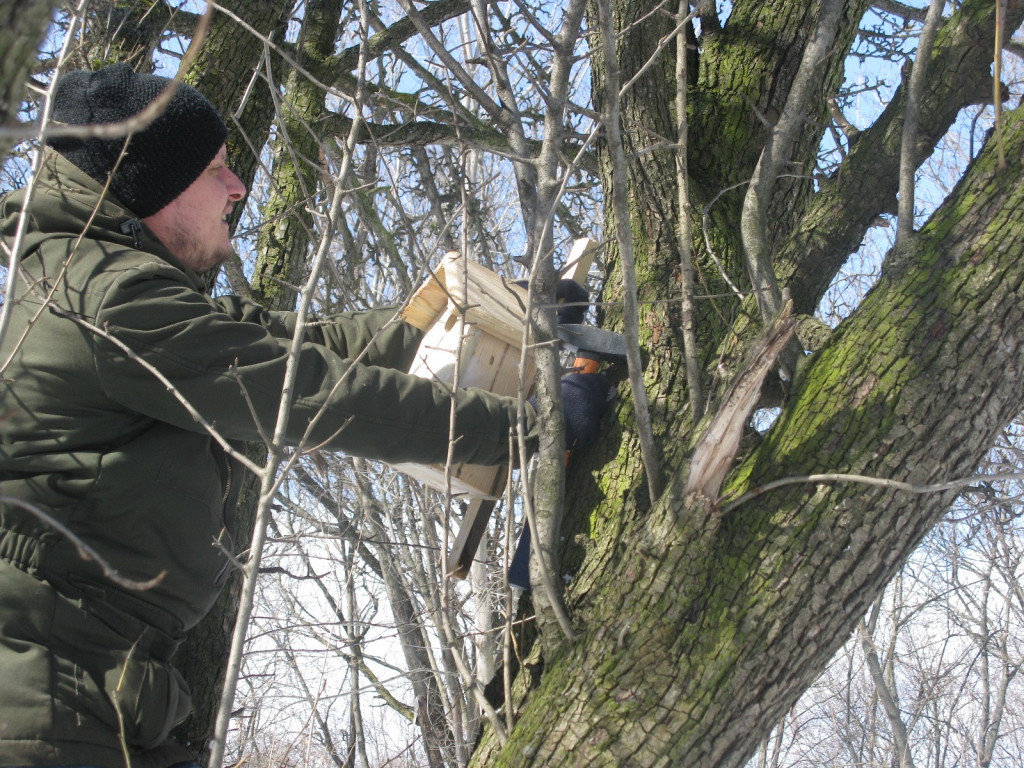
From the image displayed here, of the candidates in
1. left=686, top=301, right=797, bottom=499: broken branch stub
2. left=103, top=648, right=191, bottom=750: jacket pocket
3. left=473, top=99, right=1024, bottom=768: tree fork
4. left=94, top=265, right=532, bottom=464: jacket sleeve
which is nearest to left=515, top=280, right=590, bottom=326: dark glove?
left=94, top=265, right=532, bottom=464: jacket sleeve

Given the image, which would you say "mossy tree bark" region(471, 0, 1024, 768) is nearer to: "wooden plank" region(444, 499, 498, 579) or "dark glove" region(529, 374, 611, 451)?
"dark glove" region(529, 374, 611, 451)

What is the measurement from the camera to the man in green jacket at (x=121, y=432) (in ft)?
5.49

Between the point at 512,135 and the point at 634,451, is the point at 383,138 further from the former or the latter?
the point at 634,451

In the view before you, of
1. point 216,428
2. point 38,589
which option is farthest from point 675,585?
point 38,589

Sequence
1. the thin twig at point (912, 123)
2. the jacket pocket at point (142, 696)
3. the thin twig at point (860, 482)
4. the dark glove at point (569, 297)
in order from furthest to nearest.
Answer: the dark glove at point (569, 297) < the thin twig at point (912, 123) < the jacket pocket at point (142, 696) < the thin twig at point (860, 482)

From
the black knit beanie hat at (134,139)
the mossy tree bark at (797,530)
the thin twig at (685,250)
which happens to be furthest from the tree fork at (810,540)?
the black knit beanie hat at (134,139)

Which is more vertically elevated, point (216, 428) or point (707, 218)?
point (707, 218)

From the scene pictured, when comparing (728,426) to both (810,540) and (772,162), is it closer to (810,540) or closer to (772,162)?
(810,540)

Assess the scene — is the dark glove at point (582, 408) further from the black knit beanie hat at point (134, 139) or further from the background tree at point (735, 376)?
the black knit beanie hat at point (134, 139)

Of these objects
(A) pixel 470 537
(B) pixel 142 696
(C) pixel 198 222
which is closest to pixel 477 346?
(A) pixel 470 537

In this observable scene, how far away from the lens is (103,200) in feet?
6.51

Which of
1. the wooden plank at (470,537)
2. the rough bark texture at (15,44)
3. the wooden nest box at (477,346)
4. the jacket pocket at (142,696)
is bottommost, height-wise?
the jacket pocket at (142,696)

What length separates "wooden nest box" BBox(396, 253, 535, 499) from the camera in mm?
2227

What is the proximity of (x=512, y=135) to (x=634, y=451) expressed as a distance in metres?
0.80
